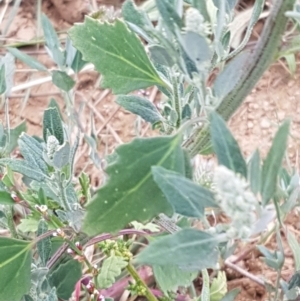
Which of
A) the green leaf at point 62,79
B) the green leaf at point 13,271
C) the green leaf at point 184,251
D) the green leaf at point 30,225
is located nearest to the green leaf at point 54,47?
the green leaf at point 62,79

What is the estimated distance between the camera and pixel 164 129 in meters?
0.87

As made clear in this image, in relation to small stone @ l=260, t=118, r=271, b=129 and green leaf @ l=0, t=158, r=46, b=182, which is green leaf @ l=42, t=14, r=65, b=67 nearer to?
green leaf @ l=0, t=158, r=46, b=182

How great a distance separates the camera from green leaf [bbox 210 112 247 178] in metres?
0.52

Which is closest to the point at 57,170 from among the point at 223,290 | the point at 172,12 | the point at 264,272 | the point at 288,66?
the point at 172,12

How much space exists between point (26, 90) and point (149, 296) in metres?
0.83

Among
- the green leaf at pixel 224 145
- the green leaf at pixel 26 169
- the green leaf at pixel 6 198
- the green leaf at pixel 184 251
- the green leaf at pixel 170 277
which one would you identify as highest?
the green leaf at pixel 224 145

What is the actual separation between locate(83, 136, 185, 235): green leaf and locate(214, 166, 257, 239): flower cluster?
0.11 m

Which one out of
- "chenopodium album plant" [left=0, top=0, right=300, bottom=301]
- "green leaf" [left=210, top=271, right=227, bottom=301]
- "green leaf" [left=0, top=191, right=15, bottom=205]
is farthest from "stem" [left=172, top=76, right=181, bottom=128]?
"green leaf" [left=210, top=271, right=227, bottom=301]

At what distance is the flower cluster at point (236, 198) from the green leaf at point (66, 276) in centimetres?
44

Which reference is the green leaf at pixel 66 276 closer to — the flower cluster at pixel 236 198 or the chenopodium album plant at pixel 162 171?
the chenopodium album plant at pixel 162 171

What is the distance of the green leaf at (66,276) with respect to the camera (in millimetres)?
896

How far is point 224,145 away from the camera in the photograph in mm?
525

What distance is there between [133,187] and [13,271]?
270 millimetres

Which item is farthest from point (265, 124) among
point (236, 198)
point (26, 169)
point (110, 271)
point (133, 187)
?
point (236, 198)
